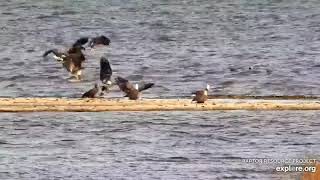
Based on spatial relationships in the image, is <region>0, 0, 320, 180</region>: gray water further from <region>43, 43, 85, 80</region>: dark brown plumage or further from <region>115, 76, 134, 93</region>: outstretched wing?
<region>43, 43, 85, 80</region>: dark brown plumage

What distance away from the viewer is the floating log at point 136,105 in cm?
A: 2091

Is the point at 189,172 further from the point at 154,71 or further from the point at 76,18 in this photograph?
the point at 76,18

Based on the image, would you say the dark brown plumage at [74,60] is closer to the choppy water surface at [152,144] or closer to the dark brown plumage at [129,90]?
the dark brown plumage at [129,90]

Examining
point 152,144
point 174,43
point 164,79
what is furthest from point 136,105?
point 174,43

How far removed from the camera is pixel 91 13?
4875 centimetres

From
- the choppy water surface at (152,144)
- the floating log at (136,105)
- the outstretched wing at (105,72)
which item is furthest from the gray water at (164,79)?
the outstretched wing at (105,72)

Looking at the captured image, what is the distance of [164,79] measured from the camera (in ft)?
92.6

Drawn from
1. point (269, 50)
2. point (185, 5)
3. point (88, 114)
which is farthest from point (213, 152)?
point (185, 5)

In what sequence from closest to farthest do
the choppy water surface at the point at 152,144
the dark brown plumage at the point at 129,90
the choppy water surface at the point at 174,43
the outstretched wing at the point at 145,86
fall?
1. the choppy water surface at the point at 152,144
2. the dark brown plumage at the point at 129,90
3. the outstretched wing at the point at 145,86
4. the choppy water surface at the point at 174,43

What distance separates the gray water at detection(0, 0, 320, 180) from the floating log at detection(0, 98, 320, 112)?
13.1 inches

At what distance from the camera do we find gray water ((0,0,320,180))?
17.1m

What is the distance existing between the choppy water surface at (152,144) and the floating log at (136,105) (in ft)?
0.97

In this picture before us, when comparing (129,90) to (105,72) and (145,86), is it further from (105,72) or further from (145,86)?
(105,72)

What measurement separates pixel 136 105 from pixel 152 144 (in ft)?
9.69
